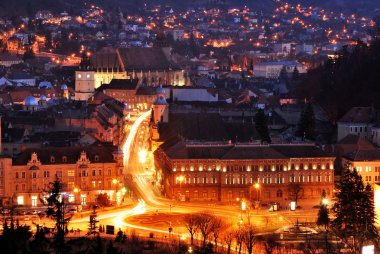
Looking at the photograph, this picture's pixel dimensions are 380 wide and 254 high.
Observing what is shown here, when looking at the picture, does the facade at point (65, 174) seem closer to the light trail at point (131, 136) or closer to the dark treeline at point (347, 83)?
the light trail at point (131, 136)

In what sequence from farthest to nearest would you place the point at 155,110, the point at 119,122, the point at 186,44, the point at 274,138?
the point at 186,44 < the point at 119,122 < the point at 155,110 < the point at 274,138

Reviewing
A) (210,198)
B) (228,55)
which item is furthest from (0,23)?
(210,198)

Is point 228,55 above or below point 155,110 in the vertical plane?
above

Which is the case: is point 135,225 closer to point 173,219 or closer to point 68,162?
point 173,219

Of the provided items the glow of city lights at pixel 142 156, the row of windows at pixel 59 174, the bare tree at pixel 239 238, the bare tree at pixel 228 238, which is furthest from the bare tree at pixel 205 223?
the glow of city lights at pixel 142 156

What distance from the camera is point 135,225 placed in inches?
1880

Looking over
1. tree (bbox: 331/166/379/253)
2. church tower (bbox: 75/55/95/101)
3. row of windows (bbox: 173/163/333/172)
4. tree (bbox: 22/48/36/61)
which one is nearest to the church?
church tower (bbox: 75/55/95/101)

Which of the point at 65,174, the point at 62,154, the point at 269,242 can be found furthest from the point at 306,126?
the point at 269,242

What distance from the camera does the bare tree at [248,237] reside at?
41.4m

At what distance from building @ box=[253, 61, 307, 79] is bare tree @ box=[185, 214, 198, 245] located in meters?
90.3

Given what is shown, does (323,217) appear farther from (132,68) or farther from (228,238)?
(132,68)

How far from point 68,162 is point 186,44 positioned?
4783 inches

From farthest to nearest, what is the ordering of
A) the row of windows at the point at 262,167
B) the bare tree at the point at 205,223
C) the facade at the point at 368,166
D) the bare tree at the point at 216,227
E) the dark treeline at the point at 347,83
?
the dark treeline at the point at 347,83 → the facade at the point at 368,166 → the row of windows at the point at 262,167 → the bare tree at the point at 205,223 → the bare tree at the point at 216,227

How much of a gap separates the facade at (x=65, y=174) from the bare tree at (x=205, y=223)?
6.48 m
